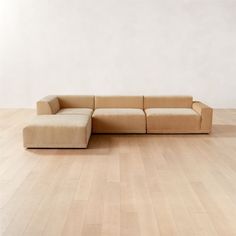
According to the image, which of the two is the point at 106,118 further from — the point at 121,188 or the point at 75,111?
the point at 121,188

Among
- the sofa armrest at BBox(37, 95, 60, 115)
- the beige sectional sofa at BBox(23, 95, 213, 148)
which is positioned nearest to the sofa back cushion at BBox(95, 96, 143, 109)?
the beige sectional sofa at BBox(23, 95, 213, 148)

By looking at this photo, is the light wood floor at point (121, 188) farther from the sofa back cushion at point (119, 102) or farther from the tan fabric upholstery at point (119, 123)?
the sofa back cushion at point (119, 102)

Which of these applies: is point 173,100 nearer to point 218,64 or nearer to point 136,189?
point 218,64

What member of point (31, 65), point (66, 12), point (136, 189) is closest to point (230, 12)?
point (66, 12)

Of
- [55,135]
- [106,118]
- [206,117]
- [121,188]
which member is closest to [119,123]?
[106,118]

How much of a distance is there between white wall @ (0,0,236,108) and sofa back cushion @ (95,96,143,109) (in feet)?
5.70

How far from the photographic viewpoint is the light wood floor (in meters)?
2.54

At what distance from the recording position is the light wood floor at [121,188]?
8.35ft

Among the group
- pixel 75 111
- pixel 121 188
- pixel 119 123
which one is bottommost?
pixel 121 188

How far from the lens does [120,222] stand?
258 centimetres

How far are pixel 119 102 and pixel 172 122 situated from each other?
3.72ft

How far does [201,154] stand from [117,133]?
1560 millimetres

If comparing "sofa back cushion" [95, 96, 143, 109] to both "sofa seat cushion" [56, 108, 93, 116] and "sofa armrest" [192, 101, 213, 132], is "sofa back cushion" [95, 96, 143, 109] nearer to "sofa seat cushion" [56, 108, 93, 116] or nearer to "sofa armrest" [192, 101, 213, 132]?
"sofa seat cushion" [56, 108, 93, 116]

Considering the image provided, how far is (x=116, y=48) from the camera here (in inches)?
299
